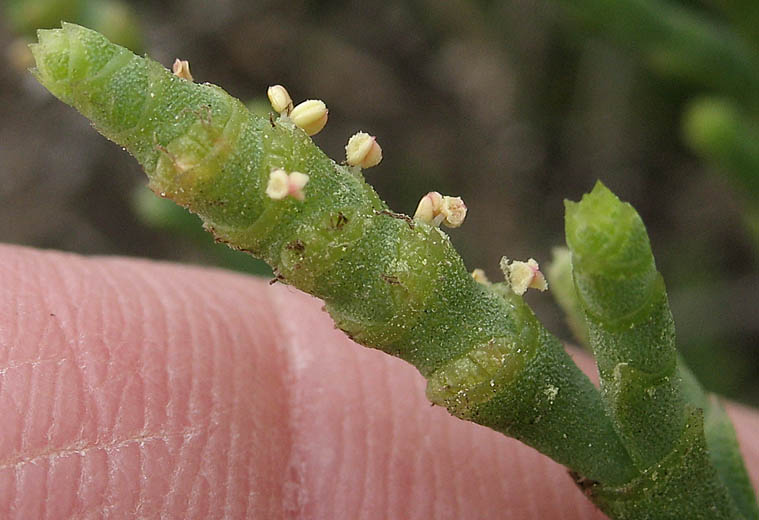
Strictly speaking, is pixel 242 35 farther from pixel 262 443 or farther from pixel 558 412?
pixel 558 412

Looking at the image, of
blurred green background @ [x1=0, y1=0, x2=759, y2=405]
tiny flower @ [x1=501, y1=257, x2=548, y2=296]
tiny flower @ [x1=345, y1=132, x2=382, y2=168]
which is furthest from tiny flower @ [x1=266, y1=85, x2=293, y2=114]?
blurred green background @ [x1=0, y1=0, x2=759, y2=405]

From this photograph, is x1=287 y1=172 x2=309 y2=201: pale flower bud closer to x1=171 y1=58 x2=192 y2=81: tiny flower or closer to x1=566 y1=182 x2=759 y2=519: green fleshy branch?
x1=171 y1=58 x2=192 y2=81: tiny flower

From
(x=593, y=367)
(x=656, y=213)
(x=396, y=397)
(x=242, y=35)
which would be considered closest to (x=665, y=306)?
(x=396, y=397)

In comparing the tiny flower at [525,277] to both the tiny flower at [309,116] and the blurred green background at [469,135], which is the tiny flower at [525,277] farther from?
the blurred green background at [469,135]

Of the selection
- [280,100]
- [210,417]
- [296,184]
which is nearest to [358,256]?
[296,184]

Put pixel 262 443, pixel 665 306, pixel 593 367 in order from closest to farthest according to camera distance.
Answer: pixel 665 306, pixel 262 443, pixel 593 367

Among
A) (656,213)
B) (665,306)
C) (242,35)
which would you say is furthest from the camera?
(242,35)

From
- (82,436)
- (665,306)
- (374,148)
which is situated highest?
(374,148)
